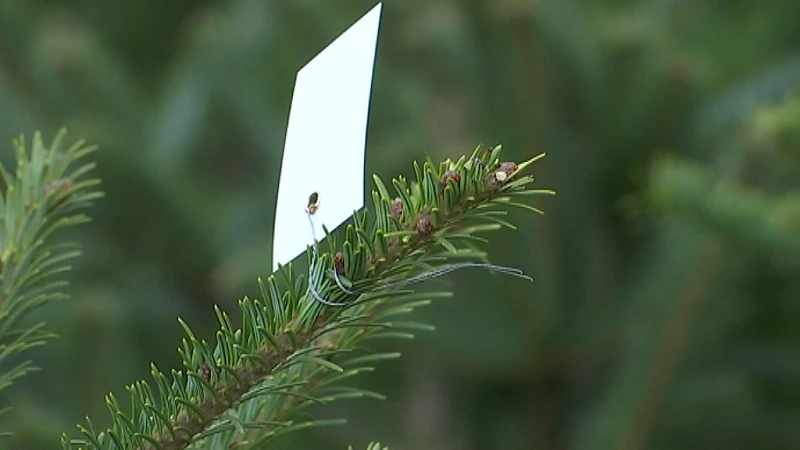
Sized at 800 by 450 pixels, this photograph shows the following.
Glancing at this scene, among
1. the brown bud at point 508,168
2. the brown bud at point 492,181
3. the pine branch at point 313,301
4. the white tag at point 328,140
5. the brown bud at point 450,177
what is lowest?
the pine branch at point 313,301

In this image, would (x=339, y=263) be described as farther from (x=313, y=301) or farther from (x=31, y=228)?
(x=31, y=228)

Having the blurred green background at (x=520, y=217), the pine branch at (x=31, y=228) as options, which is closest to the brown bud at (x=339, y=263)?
the pine branch at (x=31, y=228)

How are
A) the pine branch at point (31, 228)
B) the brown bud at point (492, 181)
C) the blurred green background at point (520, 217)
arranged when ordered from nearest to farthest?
the brown bud at point (492, 181) → the pine branch at point (31, 228) → the blurred green background at point (520, 217)

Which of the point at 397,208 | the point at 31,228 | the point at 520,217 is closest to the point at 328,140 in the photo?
the point at 397,208

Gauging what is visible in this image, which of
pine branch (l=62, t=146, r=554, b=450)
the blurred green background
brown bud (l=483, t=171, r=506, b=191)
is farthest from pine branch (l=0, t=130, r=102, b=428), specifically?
the blurred green background

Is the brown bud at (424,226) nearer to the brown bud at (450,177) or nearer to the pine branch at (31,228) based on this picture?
the brown bud at (450,177)

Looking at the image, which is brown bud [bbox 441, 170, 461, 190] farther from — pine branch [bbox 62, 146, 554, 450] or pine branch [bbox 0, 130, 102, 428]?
pine branch [bbox 0, 130, 102, 428]
